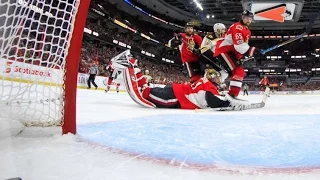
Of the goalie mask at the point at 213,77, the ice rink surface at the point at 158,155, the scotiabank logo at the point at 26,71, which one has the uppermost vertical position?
the goalie mask at the point at 213,77

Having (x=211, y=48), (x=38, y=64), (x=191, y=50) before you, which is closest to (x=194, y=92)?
(x=211, y=48)

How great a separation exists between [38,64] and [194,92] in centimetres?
236

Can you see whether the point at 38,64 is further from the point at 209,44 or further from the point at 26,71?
the point at 209,44

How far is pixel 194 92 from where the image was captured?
354cm

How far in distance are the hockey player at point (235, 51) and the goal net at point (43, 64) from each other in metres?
2.59

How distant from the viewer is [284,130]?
5.57 ft

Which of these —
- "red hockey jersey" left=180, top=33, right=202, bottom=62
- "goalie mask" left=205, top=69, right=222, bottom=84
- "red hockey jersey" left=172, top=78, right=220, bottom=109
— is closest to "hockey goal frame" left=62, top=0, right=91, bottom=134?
"red hockey jersey" left=172, top=78, right=220, bottom=109

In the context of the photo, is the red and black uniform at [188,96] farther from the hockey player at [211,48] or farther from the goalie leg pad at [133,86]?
the hockey player at [211,48]

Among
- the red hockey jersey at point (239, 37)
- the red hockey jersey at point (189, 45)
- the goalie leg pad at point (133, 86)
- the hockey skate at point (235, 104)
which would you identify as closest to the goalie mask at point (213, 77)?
the hockey skate at point (235, 104)

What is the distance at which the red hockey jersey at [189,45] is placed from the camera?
4.40m

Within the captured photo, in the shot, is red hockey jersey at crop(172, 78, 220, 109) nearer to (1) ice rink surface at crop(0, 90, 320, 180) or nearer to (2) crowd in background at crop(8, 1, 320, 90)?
(1) ice rink surface at crop(0, 90, 320, 180)

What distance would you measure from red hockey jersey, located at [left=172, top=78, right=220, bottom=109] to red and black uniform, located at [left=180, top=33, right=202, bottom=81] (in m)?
1.00

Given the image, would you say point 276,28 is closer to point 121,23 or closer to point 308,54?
point 308,54

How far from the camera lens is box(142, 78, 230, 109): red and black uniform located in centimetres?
348
